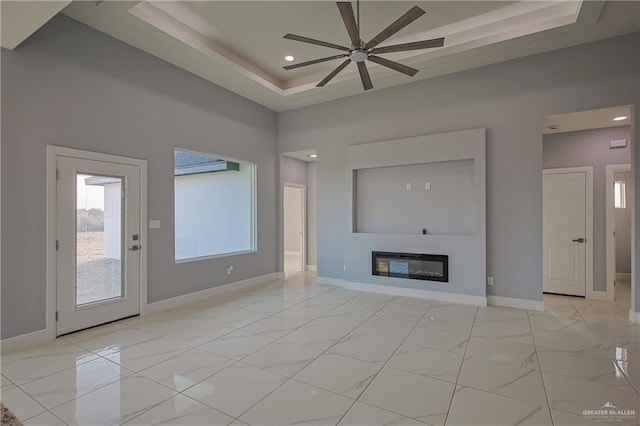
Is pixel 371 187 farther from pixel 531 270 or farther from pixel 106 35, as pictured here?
pixel 106 35

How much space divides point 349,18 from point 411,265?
3894 millimetres

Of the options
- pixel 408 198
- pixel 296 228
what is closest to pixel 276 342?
pixel 408 198

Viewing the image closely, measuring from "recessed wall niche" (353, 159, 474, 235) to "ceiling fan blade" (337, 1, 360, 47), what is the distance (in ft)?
9.43

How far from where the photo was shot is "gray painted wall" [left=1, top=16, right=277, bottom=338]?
10.6 ft

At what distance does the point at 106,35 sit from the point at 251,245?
4.01m

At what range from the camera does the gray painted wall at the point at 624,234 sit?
22.8 feet

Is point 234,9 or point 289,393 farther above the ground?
point 234,9

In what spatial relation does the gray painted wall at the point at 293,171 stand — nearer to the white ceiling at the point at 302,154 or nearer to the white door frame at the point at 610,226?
the white ceiling at the point at 302,154

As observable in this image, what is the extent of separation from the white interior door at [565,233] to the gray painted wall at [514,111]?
1.45m

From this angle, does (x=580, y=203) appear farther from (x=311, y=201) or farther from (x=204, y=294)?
(x=204, y=294)

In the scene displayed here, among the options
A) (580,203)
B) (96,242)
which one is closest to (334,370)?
(96,242)

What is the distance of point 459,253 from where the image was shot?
4.95m

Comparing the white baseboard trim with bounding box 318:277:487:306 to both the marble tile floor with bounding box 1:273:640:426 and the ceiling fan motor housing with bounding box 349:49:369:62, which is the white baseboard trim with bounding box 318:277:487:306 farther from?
the ceiling fan motor housing with bounding box 349:49:369:62

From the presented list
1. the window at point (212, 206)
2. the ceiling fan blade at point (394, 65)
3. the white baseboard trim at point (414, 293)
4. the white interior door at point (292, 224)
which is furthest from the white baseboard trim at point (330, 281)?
the ceiling fan blade at point (394, 65)
